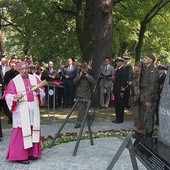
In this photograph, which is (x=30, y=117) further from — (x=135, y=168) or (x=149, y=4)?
(x=149, y=4)

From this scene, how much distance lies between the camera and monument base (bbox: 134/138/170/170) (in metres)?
4.38

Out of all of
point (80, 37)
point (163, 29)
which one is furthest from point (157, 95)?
point (163, 29)

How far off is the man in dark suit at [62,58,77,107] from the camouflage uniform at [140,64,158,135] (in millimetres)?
7358

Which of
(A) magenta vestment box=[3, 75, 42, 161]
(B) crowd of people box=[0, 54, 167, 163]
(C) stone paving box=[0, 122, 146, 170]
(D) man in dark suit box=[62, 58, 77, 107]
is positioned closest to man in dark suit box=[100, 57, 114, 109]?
(D) man in dark suit box=[62, 58, 77, 107]

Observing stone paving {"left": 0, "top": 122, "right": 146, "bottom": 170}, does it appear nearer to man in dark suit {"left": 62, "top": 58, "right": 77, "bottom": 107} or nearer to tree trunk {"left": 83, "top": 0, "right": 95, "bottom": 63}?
man in dark suit {"left": 62, "top": 58, "right": 77, "bottom": 107}

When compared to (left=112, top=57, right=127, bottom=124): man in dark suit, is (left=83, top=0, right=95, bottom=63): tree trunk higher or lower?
higher

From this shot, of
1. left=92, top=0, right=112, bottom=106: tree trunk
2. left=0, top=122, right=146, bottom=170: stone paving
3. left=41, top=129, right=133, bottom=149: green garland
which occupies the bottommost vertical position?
left=0, top=122, right=146, bottom=170: stone paving

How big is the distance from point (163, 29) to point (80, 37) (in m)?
14.0

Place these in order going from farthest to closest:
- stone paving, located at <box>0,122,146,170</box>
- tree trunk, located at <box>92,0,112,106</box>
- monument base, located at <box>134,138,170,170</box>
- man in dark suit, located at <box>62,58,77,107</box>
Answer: tree trunk, located at <box>92,0,112,106</box>, man in dark suit, located at <box>62,58,77,107</box>, stone paving, located at <box>0,122,146,170</box>, monument base, located at <box>134,138,170,170</box>

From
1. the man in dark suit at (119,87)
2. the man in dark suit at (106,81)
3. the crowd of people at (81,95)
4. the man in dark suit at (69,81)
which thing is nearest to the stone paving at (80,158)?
the crowd of people at (81,95)

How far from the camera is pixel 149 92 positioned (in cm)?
998

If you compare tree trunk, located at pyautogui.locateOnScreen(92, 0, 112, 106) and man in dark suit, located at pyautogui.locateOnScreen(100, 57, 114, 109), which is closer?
→ man in dark suit, located at pyautogui.locateOnScreen(100, 57, 114, 109)

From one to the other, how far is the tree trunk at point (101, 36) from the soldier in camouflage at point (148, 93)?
24.2 feet

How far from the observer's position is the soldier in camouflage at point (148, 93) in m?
9.95
